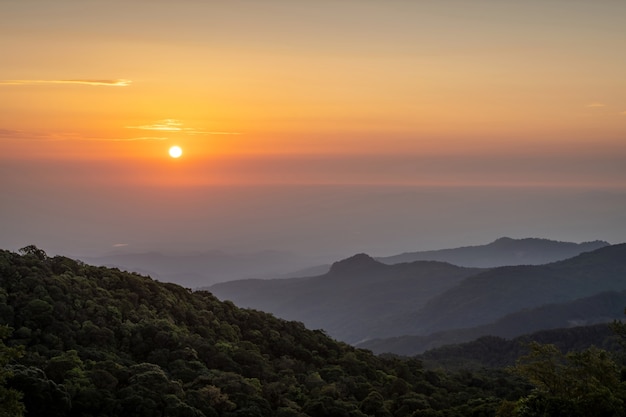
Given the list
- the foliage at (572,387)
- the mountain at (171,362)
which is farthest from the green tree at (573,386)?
the mountain at (171,362)

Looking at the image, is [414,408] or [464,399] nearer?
[414,408]

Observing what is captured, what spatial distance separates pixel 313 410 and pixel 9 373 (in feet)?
89.8

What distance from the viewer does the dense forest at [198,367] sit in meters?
47.8

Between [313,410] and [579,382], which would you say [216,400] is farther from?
[579,382]

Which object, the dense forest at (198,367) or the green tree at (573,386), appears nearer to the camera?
the green tree at (573,386)

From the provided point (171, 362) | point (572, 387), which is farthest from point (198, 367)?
point (572, 387)

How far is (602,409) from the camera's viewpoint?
4634cm

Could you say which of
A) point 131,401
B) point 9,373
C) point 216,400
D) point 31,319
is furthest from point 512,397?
point 9,373

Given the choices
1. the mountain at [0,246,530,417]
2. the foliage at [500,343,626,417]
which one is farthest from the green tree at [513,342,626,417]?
the mountain at [0,246,530,417]

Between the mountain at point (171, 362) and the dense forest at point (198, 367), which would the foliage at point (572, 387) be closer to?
the dense forest at point (198, 367)

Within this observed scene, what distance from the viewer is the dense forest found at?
47844 millimetres

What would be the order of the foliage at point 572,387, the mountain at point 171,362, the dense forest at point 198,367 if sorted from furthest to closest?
1. the mountain at point 171,362
2. the dense forest at point 198,367
3. the foliage at point 572,387

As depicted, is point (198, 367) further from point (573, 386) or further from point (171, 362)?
point (573, 386)

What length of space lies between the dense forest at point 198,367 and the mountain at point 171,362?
0.39 feet
